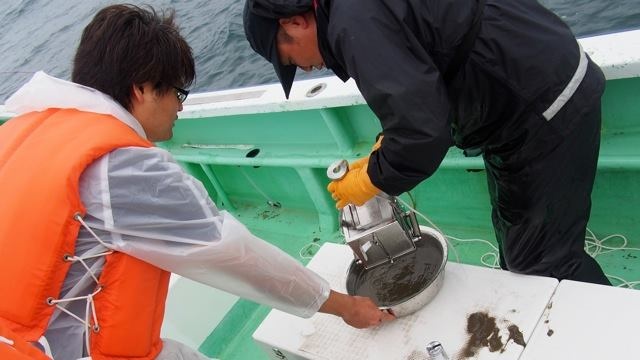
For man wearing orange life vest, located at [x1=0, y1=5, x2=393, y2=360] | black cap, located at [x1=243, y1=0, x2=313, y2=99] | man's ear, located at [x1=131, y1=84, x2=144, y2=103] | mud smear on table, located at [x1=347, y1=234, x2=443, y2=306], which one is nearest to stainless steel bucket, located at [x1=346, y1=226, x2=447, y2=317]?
mud smear on table, located at [x1=347, y1=234, x2=443, y2=306]

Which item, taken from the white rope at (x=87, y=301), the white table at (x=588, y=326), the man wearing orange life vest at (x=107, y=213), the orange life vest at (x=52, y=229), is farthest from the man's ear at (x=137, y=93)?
the white table at (x=588, y=326)

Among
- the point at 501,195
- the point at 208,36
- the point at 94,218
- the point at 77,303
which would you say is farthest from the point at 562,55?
the point at 208,36

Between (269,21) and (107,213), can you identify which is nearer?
(107,213)

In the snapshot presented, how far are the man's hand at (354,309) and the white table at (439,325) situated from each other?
3.1 inches

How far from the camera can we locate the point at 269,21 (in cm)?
162

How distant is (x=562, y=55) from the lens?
165 centimetres

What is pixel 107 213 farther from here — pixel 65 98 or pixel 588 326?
pixel 588 326

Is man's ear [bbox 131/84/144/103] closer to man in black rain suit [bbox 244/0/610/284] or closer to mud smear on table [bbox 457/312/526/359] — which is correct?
man in black rain suit [bbox 244/0/610/284]

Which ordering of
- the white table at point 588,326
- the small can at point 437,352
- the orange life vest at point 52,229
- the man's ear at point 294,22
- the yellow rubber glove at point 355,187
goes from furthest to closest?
the yellow rubber glove at point 355,187 < the man's ear at point 294,22 < the small can at point 437,352 < the white table at point 588,326 < the orange life vest at point 52,229

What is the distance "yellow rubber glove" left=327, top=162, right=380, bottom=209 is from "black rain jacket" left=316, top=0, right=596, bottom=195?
0.24 ft

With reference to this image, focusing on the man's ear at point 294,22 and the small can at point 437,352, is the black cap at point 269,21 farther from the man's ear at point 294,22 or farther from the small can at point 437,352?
the small can at point 437,352

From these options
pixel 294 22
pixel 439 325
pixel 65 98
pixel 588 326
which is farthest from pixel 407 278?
pixel 65 98

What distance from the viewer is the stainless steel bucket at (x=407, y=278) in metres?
1.68

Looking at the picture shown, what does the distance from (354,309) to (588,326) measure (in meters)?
0.68
